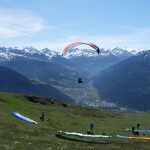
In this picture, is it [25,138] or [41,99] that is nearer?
[25,138]

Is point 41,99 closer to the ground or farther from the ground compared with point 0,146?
farther from the ground

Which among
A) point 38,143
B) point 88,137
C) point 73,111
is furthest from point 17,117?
point 73,111

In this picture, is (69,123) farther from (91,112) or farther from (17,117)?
(91,112)

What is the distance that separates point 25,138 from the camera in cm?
5641

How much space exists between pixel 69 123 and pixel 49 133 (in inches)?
1041

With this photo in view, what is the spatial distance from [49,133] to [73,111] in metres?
56.9

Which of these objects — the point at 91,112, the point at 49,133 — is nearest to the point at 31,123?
the point at 49,133

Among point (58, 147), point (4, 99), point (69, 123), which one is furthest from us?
point (4, 99)

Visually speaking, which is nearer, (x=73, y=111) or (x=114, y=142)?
(x=114, y=142)

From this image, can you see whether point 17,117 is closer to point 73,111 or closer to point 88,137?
point 88,137

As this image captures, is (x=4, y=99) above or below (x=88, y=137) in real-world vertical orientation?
above

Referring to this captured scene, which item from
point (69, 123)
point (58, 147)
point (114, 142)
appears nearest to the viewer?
point (58, 147)

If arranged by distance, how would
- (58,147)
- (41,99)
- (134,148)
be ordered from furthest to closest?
(41,99) → (134,148) → (58,147)

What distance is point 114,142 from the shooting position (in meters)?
61.8
